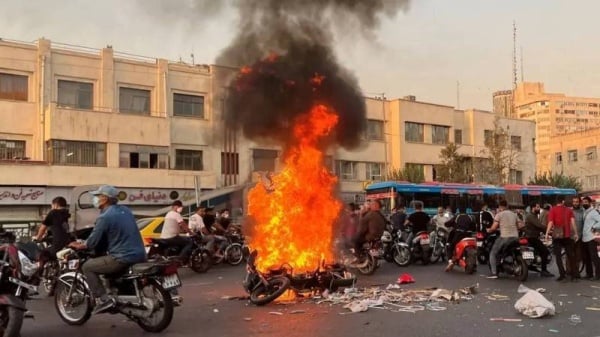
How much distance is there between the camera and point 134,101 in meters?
35.7

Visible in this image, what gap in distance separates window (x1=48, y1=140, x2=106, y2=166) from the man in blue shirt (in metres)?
26.6

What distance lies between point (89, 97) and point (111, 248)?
29.0m

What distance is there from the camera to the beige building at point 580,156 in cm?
6162

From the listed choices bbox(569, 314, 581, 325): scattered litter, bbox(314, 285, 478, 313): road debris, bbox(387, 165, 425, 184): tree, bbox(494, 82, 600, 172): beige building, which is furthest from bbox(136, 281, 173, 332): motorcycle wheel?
bbox(494, 82, 600, 172): beige building

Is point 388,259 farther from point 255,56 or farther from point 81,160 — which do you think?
point 81,160

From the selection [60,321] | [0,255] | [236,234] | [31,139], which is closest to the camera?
[0,255]

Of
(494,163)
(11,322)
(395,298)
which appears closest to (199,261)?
(395,298)

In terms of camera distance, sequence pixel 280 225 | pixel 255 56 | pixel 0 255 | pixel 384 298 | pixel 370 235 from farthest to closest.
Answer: pixel 370 235, pixel 255 56, pixel 280 225, pixel 384 298, pixel 0 255

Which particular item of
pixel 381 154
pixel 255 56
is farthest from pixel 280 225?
pixel 381 154

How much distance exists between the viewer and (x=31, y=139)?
32.2 m

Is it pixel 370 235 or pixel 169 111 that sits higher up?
pixel 169 111

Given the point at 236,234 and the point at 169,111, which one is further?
the point at 169,111

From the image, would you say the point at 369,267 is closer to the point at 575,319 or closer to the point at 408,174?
the point at 575,319

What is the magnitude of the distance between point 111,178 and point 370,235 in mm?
23406
